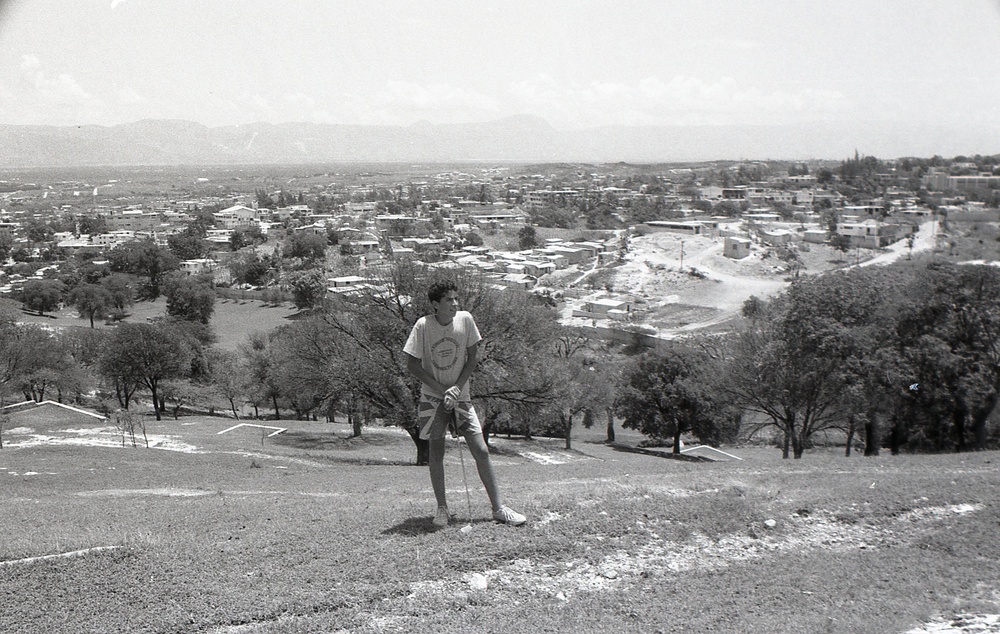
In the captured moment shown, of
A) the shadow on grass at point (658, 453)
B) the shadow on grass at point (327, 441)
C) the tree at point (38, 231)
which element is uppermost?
the tree at point (38, 231)

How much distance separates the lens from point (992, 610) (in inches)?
204

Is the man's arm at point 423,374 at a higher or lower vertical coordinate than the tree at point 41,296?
higher

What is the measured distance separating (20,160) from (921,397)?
154197 millimetres

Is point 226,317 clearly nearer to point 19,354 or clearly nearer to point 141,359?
point 141,359

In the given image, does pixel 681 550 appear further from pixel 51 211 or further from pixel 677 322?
pixel 51 211

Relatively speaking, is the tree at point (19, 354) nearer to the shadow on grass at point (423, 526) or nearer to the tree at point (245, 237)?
the shadow on grass at point (423, 526)

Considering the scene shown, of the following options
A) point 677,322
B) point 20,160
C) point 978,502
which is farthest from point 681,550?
point 20,160

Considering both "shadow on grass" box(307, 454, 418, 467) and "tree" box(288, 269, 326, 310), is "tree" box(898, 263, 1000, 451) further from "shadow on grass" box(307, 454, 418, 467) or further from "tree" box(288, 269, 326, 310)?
"tree" box(288, 269, 326, 310)

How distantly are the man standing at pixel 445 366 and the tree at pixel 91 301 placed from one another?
2775 inches

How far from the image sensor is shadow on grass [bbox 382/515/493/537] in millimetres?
6609

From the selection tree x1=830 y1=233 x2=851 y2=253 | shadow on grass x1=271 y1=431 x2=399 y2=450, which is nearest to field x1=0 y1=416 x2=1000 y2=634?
shadow on grass x1=271 y1=431 x2=399 y2=450

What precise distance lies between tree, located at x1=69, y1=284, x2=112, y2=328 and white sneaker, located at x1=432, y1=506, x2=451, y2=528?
231ft

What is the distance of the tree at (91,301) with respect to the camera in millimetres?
68562

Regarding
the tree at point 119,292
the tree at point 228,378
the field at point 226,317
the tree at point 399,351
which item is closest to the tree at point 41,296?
the field at point 226,317
